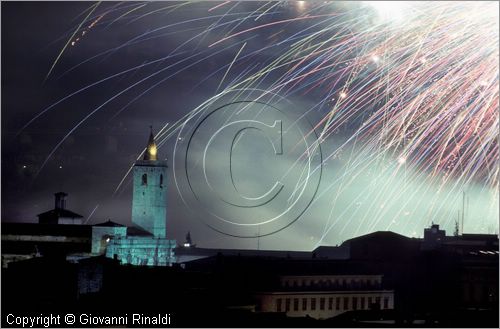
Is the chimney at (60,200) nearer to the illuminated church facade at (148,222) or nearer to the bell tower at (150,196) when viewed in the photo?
the illuminated church facade at (148,222)

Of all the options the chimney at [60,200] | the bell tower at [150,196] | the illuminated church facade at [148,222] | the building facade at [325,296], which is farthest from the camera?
the bell tower at [150,196]

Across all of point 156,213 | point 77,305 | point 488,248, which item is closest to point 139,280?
point 77,305

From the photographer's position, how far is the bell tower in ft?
201

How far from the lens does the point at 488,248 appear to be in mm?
45719

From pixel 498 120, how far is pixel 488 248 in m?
24.0

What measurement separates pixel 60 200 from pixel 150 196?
319 inches

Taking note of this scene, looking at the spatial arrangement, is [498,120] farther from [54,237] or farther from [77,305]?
[54,237]

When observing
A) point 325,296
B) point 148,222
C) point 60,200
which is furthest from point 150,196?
point 325,296

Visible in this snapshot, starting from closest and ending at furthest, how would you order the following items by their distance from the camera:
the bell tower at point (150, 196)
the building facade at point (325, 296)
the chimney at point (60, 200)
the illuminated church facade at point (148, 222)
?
the building facade at point (325, 296)
the chimney at point (60, 200)
the illuminated church facade at point (148, 222)
the bell tower at point (150, 196)

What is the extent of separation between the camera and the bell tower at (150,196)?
201 feet

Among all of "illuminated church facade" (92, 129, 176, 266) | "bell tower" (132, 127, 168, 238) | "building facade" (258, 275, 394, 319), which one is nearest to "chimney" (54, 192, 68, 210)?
"illuminated church facade" (92, 129, 176, 266)

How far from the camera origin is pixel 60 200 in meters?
54.5

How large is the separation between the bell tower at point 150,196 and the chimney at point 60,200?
588cm

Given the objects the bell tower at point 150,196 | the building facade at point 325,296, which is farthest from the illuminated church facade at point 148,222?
the building facade at point 325,296
